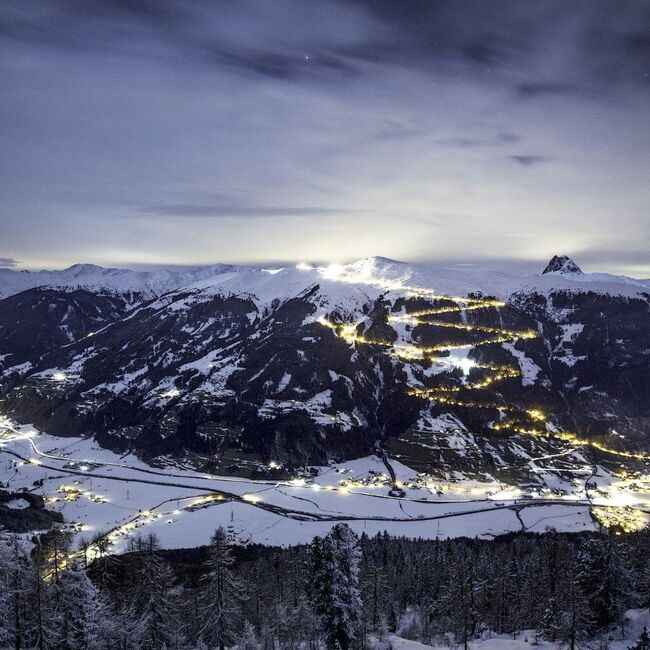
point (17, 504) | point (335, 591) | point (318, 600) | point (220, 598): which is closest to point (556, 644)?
point (335, 591)

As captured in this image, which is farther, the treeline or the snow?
the snow

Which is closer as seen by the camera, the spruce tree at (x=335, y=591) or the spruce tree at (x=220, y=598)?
the spruce tree at (x=335, y=591)

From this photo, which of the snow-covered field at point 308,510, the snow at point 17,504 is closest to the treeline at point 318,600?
the snow-covered field at point 308,510

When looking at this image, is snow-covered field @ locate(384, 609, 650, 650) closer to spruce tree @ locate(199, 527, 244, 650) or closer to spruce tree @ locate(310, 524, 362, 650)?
spruce tree @ locate(310, 524, 362, 650)

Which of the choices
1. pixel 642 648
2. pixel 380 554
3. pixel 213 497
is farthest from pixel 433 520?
pixel 642 648


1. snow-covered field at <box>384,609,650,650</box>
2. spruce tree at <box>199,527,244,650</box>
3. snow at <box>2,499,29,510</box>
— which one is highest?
spruce tree at <box>199,527,244,650</box>

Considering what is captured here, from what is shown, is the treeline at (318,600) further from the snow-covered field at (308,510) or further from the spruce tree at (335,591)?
the snow-covered field at (308,510)

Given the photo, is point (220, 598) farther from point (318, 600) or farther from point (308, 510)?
point (308, 510)

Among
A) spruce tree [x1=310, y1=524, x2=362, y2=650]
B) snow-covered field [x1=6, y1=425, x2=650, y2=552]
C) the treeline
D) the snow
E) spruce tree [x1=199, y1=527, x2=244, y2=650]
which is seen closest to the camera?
the treeline

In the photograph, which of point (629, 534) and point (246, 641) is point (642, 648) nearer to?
point (246, 641)

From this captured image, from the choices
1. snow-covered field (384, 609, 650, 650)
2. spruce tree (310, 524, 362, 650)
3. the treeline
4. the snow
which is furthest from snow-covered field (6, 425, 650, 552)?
spruce tree (310, 524, 362, 650)
